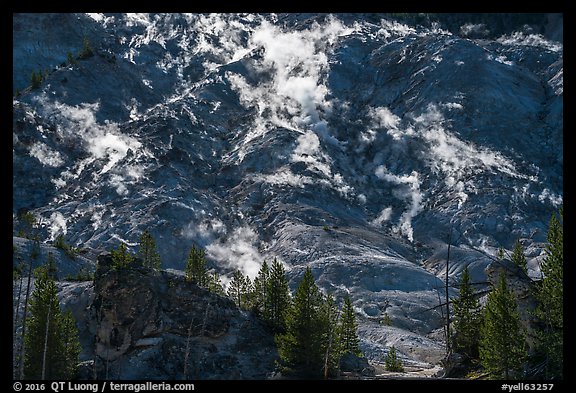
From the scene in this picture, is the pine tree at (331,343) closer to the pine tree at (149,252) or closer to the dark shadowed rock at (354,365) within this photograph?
the dark shadowed rock at (354,365)

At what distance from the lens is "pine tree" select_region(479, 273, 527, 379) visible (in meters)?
55.8

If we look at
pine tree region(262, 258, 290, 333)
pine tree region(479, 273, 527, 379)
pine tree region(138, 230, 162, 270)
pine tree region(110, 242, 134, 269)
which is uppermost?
pine tree region(138, 230, 162, 270)

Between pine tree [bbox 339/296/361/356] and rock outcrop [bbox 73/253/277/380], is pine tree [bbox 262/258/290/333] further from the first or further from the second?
pine tree [bbox 339/296/361/356]

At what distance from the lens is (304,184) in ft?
630

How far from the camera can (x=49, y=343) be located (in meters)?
64.6

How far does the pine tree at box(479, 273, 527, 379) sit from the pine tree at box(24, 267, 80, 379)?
34917mm

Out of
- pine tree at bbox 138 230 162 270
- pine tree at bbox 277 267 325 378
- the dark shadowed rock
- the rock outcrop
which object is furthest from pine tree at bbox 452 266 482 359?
pine tree at bbox 138 230 162 270

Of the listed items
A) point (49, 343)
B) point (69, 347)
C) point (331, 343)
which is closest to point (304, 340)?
point (331, 343)

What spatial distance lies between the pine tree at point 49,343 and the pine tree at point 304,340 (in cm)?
1845

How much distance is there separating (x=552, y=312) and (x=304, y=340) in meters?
21.1

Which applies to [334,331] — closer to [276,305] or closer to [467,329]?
[276,305]

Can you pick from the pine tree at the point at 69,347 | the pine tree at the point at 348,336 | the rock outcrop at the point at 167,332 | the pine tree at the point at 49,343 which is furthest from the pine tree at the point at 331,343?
the pine tree at the point at 49,343
